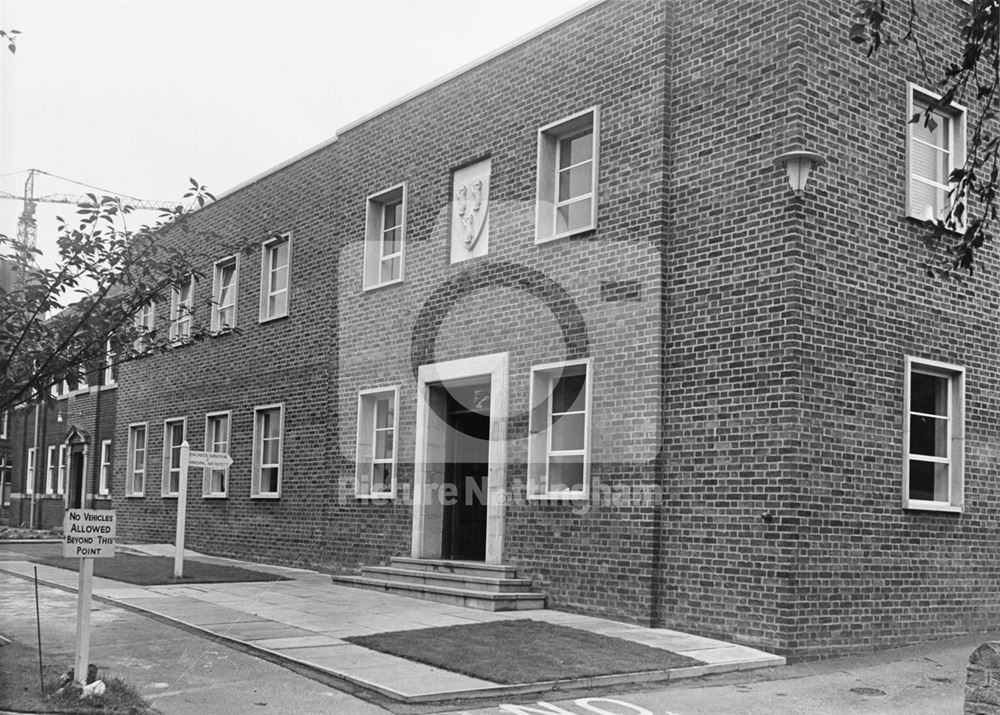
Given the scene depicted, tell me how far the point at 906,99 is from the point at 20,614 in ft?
40.4

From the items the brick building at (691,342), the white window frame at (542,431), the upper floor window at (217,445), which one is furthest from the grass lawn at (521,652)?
the upper floor window at (217,445)

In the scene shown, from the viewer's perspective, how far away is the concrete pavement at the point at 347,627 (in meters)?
9.53

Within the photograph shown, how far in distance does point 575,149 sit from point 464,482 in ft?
17.7

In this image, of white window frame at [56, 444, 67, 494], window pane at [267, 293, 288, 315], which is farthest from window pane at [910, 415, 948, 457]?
white window frame at [56, 444, 67, 494]

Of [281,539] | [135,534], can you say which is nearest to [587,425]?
[281,539]

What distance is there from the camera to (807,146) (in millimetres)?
12234

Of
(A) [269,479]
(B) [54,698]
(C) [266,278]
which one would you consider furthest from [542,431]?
(C) [266,278]

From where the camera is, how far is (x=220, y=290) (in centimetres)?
2491

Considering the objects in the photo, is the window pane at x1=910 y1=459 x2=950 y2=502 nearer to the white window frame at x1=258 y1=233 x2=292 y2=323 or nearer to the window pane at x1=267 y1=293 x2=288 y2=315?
the window pane at x1=267 y1=293 x2=288 y2=315

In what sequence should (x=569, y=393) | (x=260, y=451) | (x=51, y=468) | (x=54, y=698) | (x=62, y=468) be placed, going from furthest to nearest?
(x=51, y=468)
(x=62, y=468)
(x=260, y=451)
(x=569, y=393)
(x=54, y=698)

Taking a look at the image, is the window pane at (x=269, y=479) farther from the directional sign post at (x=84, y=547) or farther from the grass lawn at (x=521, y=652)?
the directional sign post at (x=84, y=547)

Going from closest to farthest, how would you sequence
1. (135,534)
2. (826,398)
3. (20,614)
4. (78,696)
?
(78,696)
(826,398)
(20,614)
(135,534)

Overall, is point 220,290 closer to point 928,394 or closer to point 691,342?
point 691,342

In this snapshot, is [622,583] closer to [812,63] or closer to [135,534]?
[812,63]
